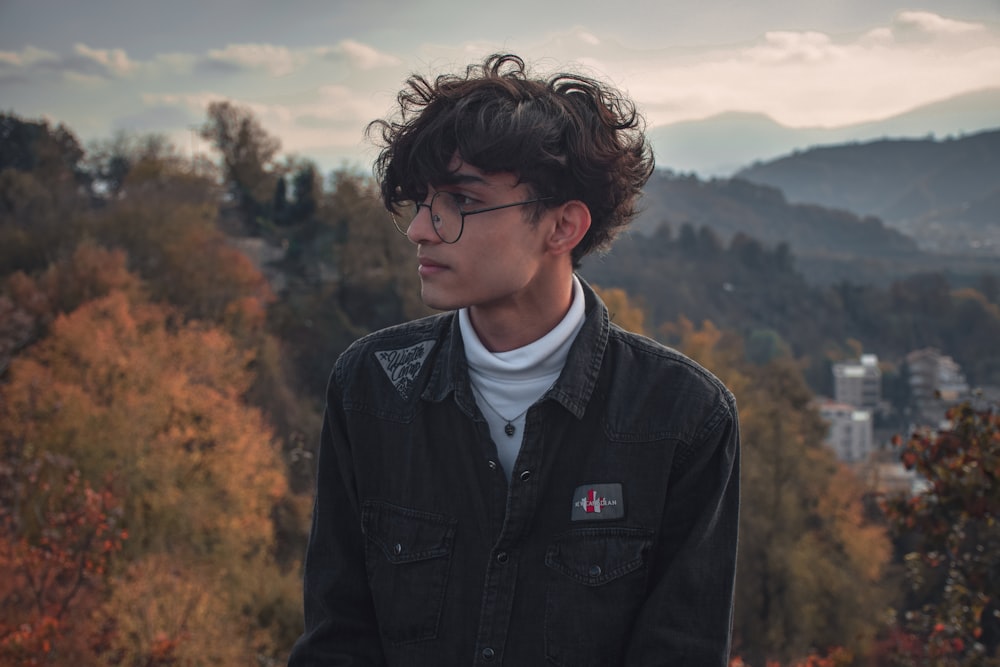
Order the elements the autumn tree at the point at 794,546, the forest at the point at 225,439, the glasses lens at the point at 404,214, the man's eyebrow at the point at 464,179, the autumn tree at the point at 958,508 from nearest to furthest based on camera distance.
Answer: the man's eyebrow at the point at 464,179
the glasses lens at the point at 404,214
the autumn tree at the point at 958,508
the forest at the point at 225,439
the autumn tree at the point at 794,546

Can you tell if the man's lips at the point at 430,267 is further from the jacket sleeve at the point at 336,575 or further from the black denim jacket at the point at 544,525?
the jacket sleeve at the point at 336,575

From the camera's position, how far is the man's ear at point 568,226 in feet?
8.52

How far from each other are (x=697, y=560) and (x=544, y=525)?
1.28 feet

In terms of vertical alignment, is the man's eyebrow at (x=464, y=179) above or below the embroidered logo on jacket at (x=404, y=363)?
above

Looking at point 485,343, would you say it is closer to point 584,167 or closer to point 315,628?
point 584,167

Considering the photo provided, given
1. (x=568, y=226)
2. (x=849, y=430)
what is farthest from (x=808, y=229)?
(x=568, y=226)

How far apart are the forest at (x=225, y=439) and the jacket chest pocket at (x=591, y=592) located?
121 inches

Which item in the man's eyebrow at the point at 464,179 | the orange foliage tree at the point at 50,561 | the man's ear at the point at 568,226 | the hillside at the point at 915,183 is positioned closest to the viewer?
the man's eyebrow at the point at 464,179

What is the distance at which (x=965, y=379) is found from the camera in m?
75.1

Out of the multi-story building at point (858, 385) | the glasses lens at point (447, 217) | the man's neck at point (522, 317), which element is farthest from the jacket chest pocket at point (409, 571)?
the multi-story building at point (858, 385)

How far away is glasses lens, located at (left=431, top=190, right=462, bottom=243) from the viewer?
98.8 inches

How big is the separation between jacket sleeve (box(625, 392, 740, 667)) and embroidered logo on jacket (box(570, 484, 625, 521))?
0.14 metres

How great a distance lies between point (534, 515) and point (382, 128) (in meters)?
1.18

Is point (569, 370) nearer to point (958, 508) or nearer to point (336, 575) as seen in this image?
point (336, 575)
